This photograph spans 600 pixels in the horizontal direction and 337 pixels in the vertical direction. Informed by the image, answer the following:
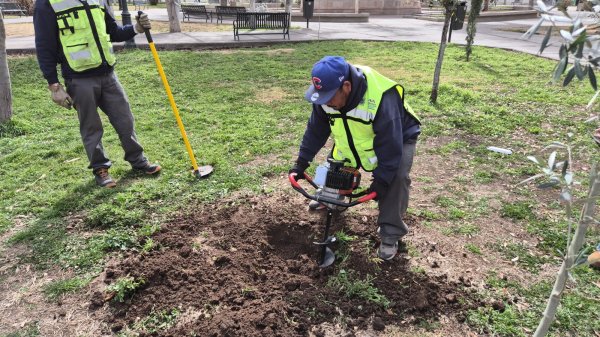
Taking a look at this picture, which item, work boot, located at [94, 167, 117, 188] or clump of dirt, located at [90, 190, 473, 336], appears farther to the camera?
work boot, located at [94, 167, 117, 188]

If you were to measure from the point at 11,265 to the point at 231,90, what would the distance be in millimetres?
5139

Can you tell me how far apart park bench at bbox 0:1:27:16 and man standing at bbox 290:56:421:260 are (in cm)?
3014

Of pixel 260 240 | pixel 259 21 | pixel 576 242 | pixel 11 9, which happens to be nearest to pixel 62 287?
pixel 260 240

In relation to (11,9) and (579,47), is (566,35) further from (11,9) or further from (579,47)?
(11,9)

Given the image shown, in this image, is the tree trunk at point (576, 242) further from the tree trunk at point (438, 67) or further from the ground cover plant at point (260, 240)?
the tree trunk at point (438, 67)

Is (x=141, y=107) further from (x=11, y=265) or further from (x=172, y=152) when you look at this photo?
(x=11, y=265)

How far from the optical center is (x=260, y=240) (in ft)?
11.2

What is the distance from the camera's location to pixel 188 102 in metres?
7.15

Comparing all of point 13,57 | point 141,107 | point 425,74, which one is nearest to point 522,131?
point 425,74

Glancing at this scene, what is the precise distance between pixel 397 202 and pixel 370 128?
575mm

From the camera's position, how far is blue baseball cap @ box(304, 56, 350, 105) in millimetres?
2520

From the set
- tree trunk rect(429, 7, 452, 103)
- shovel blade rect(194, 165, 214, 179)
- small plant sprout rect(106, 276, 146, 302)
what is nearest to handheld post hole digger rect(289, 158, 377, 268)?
small plant sprout rect(106, 276, 146, 302)

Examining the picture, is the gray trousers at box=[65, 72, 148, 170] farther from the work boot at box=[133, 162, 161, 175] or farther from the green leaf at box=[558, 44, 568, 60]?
the green leaf at box=[558, 44, 568, 60]

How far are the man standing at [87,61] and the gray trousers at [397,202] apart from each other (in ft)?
9.19
